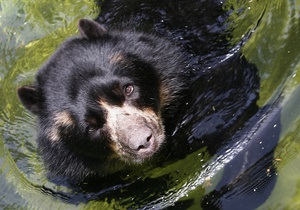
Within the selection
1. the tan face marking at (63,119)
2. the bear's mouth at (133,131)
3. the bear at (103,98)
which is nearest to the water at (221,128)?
the bear at (103,98)

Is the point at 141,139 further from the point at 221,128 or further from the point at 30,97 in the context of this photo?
the point at 221,128

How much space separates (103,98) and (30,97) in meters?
0.74

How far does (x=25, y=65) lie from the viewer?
6.90m

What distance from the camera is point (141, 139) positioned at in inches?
171

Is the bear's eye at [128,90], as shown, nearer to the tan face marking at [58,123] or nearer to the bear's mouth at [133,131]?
the bear's mouth at [133,131]

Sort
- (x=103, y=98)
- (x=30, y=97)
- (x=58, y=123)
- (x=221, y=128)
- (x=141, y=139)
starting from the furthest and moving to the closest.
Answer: (x=221, y=128) → (x=30, y=97) → (x=58, y=123) → (x=103, y=98) → (x=141, y=139)

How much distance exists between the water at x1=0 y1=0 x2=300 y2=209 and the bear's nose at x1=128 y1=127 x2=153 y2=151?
3.35ft

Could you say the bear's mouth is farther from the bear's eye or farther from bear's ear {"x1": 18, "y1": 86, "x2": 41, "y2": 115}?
bear's ear {"x1": 18, "y1": 86, "x2": 41, "y2": 115}

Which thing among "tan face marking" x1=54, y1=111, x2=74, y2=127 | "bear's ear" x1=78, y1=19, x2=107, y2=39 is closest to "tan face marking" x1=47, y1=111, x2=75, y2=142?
"tan face marking" x1=54, y1=111, x2=74, y2=127

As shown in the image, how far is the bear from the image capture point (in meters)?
4.53

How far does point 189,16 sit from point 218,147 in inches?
49.9

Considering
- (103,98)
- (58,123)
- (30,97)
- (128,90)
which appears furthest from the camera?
(30,97)

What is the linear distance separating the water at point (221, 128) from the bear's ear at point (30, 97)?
3.25 feet

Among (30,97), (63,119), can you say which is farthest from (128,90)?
(30,97)
